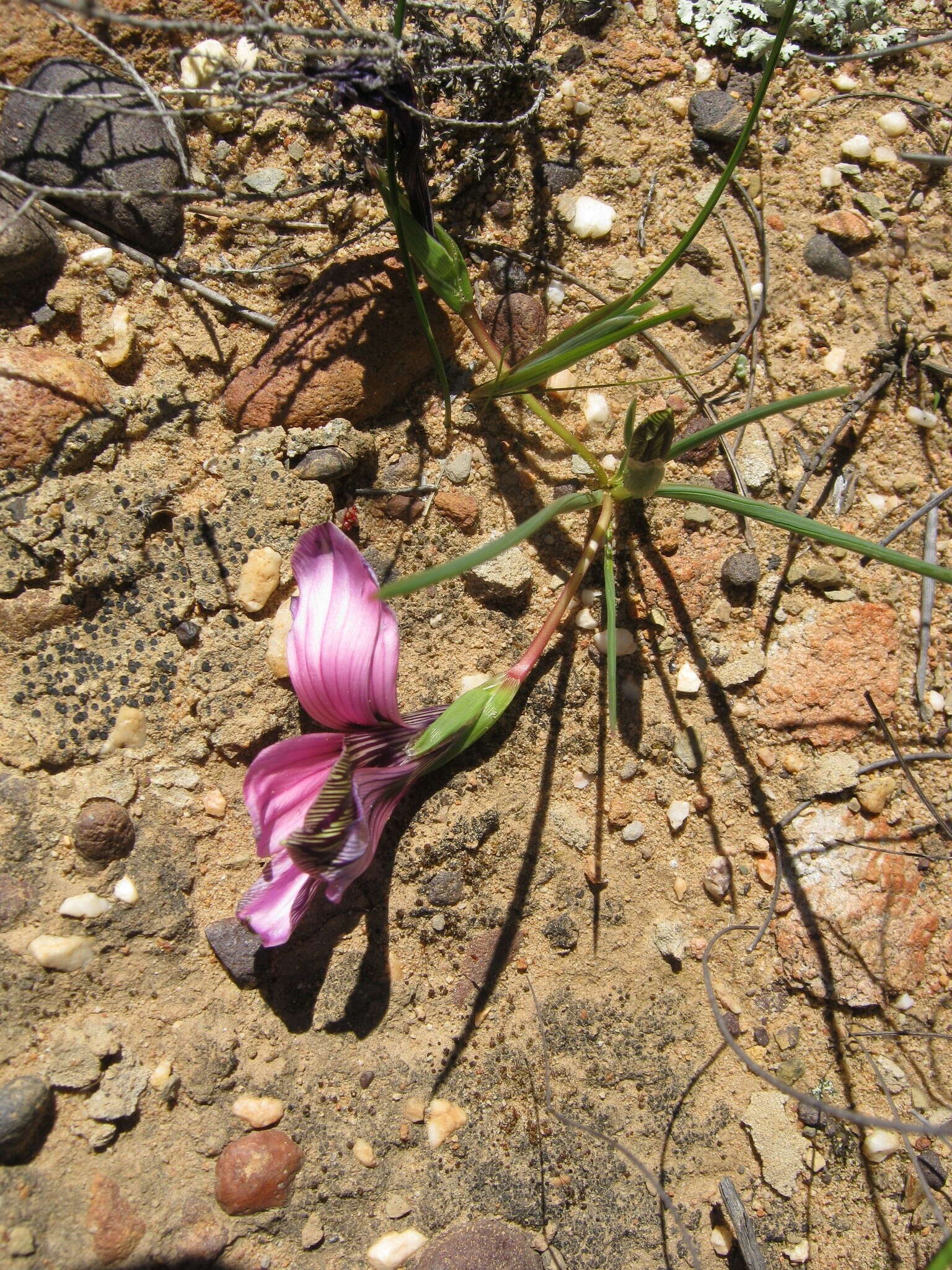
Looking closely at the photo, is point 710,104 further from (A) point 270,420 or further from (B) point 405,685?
(B) point 405,685

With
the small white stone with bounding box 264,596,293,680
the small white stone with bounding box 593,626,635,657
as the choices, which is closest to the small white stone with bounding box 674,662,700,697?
the small white stone with bounding box 593,626,635,657

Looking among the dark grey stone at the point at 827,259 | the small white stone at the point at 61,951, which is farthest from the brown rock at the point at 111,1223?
the dark grey stone at the point at 827,259

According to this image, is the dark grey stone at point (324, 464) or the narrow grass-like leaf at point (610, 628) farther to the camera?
the dark grey stone at point (324, 464)

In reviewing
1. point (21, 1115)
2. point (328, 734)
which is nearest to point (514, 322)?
point (328, 734)

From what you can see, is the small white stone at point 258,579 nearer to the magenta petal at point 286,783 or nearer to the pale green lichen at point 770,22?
the magenta petal at point 286,783

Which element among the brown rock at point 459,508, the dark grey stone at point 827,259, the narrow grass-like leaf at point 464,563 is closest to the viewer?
the narrow grass-like leaf at point 464,563

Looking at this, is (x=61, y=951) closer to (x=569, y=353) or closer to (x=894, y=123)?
(x=569, y=353)

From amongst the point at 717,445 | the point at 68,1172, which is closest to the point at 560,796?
the point at 717,445
